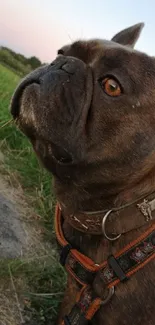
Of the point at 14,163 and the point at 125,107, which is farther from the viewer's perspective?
the point at 14,163

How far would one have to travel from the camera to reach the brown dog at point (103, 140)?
253cm

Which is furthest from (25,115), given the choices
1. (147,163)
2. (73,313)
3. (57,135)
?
(73,313)

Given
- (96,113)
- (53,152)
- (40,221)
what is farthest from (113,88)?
(40,221)

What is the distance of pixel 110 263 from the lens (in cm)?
271

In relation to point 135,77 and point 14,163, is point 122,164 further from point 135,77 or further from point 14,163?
point 14,163

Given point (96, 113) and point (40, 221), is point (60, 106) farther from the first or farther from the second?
point (40, 221)

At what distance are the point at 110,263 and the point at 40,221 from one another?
1.76 m

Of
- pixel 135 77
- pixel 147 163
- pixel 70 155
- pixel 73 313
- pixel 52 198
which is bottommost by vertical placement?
pixel 52 198

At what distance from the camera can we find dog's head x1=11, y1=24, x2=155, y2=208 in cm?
251

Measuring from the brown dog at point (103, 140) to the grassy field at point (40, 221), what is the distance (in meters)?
0.53

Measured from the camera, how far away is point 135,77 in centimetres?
259

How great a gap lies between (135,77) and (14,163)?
2.91 meters

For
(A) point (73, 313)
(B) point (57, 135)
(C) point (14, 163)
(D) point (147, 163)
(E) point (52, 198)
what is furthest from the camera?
(C) point (14, 163)

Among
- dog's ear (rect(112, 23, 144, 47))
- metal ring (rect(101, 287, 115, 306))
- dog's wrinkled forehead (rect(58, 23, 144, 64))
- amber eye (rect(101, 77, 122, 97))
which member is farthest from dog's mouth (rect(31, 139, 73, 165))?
dog's ear (rect(112, 23, 144, 47))
